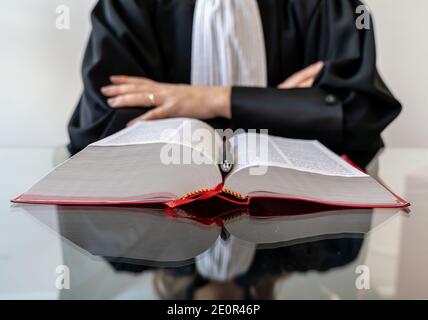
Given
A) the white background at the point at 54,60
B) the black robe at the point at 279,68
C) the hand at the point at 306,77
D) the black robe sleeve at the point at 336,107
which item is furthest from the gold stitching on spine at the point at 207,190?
the white background at the point at 54,60

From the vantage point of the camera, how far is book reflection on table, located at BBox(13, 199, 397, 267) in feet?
1.45

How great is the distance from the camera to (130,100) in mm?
1106

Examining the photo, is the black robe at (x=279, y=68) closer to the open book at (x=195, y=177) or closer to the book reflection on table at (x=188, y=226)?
the open book at (x=195, y=177)

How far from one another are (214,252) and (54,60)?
1.77m

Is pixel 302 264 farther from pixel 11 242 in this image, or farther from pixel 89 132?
pixel 89 132

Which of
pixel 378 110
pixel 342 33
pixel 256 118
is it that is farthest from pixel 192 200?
pixel 342 33

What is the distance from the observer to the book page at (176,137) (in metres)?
0.69

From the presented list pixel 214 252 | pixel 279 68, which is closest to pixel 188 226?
pixel 214 252

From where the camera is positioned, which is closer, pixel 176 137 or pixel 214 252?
pixel 214 252

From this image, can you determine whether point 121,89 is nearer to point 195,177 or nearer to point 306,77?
point 306,77

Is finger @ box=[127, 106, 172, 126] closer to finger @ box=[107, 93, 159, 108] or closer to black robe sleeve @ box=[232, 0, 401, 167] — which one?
finger @ box=[107, 93, 159, 108]

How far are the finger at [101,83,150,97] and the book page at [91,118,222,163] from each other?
227mm

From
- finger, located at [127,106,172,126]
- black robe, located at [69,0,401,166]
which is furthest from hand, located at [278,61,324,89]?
finger, located at [127,106,172,126]

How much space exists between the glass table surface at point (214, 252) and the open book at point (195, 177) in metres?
0.02
